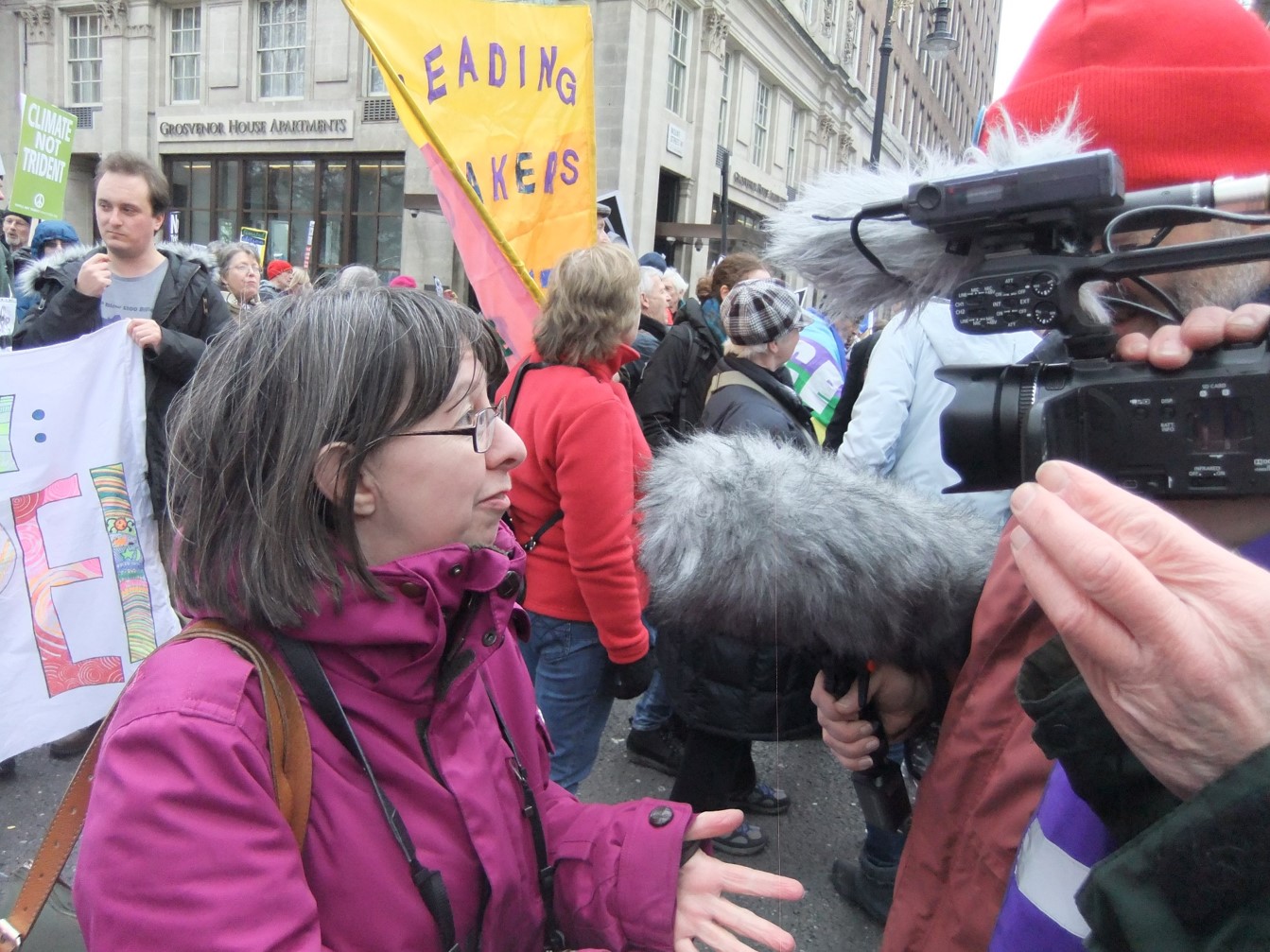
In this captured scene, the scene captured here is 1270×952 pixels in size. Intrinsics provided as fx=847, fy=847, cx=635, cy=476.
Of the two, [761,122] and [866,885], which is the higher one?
[761,122]

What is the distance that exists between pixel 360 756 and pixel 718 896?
0.55 m

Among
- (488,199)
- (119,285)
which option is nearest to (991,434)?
(488,199)

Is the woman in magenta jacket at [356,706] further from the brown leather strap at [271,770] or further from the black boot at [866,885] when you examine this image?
the black boot at [866,885]

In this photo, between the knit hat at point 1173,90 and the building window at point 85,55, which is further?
the building window at point 85,55

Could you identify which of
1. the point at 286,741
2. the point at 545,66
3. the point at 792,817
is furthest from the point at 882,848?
the point at 545,66

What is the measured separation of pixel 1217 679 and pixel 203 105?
20731 mm

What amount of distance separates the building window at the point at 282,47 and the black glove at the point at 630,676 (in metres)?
17.4

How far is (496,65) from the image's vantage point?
3.21m

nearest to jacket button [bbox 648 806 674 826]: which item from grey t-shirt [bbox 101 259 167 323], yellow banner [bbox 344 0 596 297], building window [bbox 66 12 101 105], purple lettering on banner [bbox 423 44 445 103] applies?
Result: yellow banner [bbox 344 0 596 297]

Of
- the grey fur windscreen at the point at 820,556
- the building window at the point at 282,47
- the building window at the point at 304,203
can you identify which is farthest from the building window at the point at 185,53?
the grey fur windscreen at the point at 820,556

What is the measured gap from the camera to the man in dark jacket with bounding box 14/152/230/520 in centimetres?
307

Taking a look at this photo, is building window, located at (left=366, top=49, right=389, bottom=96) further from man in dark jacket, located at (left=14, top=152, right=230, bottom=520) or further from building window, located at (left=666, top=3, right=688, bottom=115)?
man in dark jacket, located at (left=14, top=152, right=230, bottom=520)

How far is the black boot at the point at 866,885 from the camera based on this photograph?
2564 millimetres

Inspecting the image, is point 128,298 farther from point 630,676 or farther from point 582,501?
point 630,676
